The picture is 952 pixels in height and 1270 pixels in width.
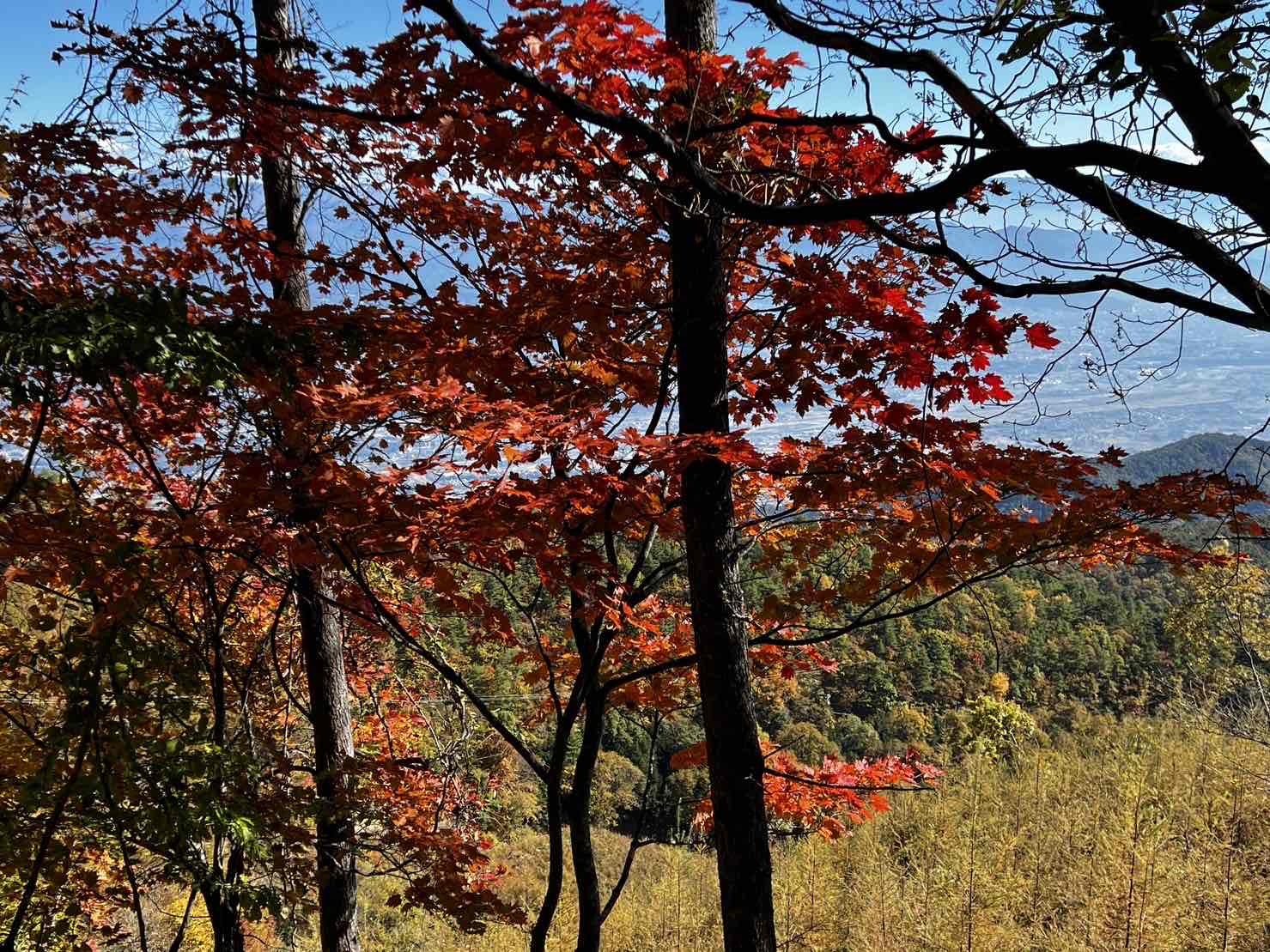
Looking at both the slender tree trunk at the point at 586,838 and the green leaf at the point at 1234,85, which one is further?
the slender tree trunk at the point at 586,838

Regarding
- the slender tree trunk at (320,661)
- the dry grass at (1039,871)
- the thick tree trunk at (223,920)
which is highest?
the slender tree trunk at (320,661)

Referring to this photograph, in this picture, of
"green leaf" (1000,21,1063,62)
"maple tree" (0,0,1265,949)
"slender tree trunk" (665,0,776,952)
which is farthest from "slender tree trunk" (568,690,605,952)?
"green leaf" (1000,21,1063,62)

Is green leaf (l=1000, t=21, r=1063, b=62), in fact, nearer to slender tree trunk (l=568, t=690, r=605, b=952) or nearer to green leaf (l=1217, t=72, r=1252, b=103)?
green leaf (l=1217, t=72, r=1252, b=103)

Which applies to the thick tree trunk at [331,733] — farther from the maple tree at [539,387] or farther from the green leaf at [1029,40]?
the green leaf at [1029,40]

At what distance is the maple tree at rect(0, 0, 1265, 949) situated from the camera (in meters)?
2.53

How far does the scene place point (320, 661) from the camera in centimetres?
457

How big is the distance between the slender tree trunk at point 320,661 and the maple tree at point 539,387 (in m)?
0.06

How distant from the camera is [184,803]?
2584mm

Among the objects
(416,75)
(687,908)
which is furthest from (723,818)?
(687,908)

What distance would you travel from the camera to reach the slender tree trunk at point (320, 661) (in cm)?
385

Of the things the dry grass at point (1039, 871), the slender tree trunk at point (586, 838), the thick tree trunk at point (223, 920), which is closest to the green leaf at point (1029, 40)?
the slender tree trunk at point (586, 838)

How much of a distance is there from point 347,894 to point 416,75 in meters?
4.42

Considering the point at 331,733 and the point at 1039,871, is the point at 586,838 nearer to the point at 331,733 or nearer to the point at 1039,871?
the point at 331,733

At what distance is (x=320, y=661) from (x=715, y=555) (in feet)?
9.45
